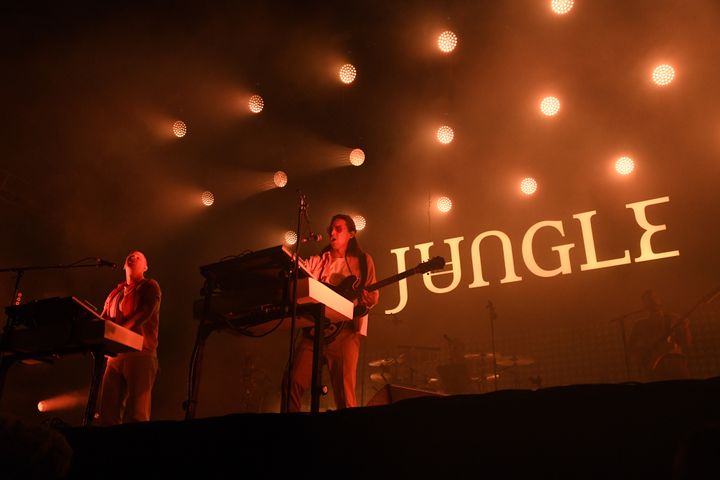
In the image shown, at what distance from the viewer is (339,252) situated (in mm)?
4344

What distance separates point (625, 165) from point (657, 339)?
2172 mm

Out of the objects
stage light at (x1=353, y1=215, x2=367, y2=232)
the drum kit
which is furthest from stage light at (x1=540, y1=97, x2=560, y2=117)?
the drum kit

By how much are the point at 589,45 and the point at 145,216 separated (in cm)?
636

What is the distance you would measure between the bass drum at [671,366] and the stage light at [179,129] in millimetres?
6591

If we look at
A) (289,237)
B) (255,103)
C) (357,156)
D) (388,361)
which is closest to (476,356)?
(388,361)

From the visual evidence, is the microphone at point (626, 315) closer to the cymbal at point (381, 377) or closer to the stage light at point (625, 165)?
the stage light at point (625, 165)

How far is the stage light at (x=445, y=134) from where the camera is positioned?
303 inches

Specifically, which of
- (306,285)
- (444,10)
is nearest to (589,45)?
(444,10)

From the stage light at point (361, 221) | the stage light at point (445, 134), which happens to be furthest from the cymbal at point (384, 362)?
the stage light at point (445, 134)

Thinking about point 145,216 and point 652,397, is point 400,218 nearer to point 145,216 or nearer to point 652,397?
point 145,216

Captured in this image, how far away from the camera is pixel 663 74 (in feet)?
21.7

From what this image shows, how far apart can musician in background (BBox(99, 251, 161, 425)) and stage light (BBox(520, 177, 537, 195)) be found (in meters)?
5.03

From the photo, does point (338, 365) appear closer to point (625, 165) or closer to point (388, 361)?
point (388, 361)

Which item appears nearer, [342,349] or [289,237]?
[342,349]
